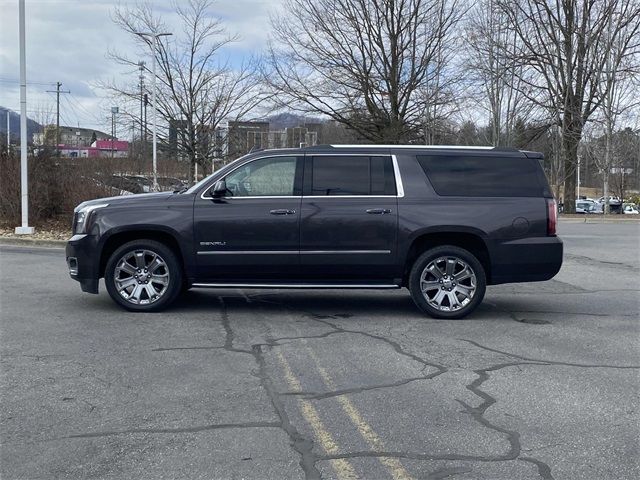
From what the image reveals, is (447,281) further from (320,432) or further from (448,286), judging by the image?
(320,432)

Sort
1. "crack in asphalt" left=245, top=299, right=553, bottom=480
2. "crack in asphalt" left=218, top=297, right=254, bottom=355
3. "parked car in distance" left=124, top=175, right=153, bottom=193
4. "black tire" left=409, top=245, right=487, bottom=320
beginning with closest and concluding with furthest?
1. "crack in asphalt" left=245, top=299, right=553, bottom=480
2. "crack in asphalt" left=218, top=297, right=254, bottom=355
3. "black tire" left=409, top=245, right=487, bottom=320
4. "parked car in distance" left=124, top=175, right=153, bottom=193

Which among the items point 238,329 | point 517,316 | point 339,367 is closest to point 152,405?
point 339,367

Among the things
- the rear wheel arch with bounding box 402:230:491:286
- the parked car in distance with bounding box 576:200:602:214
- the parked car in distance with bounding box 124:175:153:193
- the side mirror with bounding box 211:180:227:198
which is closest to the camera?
the side mirror with bounding box 211:180:227:198

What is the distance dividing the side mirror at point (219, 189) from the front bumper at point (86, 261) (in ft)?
4.88

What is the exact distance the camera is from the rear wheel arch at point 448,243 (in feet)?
26.1

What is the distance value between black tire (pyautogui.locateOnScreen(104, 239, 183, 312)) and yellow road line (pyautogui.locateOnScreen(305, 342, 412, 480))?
9.14 ft

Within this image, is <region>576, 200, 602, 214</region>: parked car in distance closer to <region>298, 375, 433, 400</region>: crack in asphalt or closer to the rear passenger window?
the rear passenger window

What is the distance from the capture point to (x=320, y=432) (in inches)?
172

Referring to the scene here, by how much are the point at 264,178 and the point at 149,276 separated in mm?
1766

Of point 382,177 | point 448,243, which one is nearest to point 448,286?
point 448,243

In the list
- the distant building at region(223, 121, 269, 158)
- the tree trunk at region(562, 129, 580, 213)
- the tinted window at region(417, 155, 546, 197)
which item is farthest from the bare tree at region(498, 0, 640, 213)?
the tinted window at region(417, 155, 546, 197)

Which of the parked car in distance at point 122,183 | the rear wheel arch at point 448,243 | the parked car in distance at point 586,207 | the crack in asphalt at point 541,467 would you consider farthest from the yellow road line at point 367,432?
the parked car in distance at point 586,207

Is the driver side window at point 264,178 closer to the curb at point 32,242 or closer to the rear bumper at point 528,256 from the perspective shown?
the rear bumper at point 528,256

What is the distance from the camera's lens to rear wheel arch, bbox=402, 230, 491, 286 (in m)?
7.96
